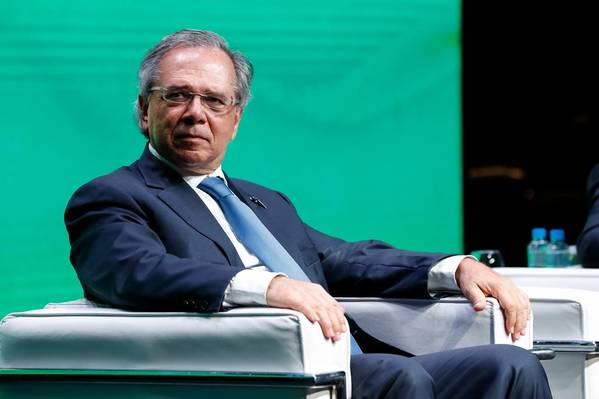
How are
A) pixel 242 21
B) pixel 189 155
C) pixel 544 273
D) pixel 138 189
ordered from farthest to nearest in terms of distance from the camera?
1. pixel 242 21
2. pixel 544 273
3. pixel 189 155
4. pixel 138 189

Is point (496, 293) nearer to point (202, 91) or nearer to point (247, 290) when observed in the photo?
point (247, 290)

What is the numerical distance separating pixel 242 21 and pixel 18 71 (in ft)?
2.95

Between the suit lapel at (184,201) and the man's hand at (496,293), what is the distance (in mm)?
541

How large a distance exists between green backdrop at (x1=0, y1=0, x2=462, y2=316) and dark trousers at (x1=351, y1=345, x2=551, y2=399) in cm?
163

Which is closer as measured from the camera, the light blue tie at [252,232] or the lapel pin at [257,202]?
the light blue tie at [252,232]

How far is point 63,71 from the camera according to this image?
3473 millimetres

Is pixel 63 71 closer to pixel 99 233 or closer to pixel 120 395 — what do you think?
pixel 99 233

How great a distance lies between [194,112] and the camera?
2449 mm

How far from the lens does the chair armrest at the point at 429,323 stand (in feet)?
7.64

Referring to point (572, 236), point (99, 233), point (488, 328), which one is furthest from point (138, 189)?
point (572, 236)

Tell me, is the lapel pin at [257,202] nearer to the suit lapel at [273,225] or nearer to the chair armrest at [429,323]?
the suit lapel at [273,225]

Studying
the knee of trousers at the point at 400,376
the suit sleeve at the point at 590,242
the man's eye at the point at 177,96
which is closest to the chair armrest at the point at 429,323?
the knee of trousers at the point at 400,376

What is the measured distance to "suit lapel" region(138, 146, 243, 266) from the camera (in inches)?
92.1

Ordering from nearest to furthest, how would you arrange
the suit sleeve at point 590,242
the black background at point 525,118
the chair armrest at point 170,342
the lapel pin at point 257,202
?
1. the chair armrest at point 170,342
2. the lapel pin at point 257,202
3. the suit sleeve at point 590,242
4. the black background at point 525,118
